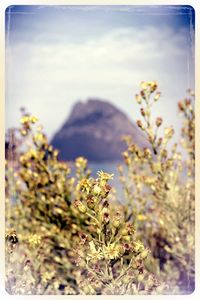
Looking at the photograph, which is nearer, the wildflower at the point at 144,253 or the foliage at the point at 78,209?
the wildflower at the point at 144,253

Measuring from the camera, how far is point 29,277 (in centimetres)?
114

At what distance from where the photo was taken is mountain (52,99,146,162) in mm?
1302

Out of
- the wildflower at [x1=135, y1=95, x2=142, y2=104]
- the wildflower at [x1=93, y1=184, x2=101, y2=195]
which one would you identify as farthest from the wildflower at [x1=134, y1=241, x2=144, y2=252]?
the wildflower at [x1=135, y1=95, x2=142, y2=104]

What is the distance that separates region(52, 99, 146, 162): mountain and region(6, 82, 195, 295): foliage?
0.13ft

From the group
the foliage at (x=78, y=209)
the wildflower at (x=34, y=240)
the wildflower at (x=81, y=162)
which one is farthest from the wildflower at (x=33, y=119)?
the wildflower at (x=34, y=240)

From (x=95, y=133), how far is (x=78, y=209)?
0.93ft

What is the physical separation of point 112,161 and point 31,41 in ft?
1.09

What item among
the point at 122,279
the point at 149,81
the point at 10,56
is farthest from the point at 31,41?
the point at 122,279

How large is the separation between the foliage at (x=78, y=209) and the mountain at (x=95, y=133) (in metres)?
0.04

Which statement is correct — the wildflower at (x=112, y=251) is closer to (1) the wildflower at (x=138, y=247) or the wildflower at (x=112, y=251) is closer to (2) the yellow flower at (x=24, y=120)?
(1) the wildflower at (x=138, y=247)

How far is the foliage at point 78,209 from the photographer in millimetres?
1168
